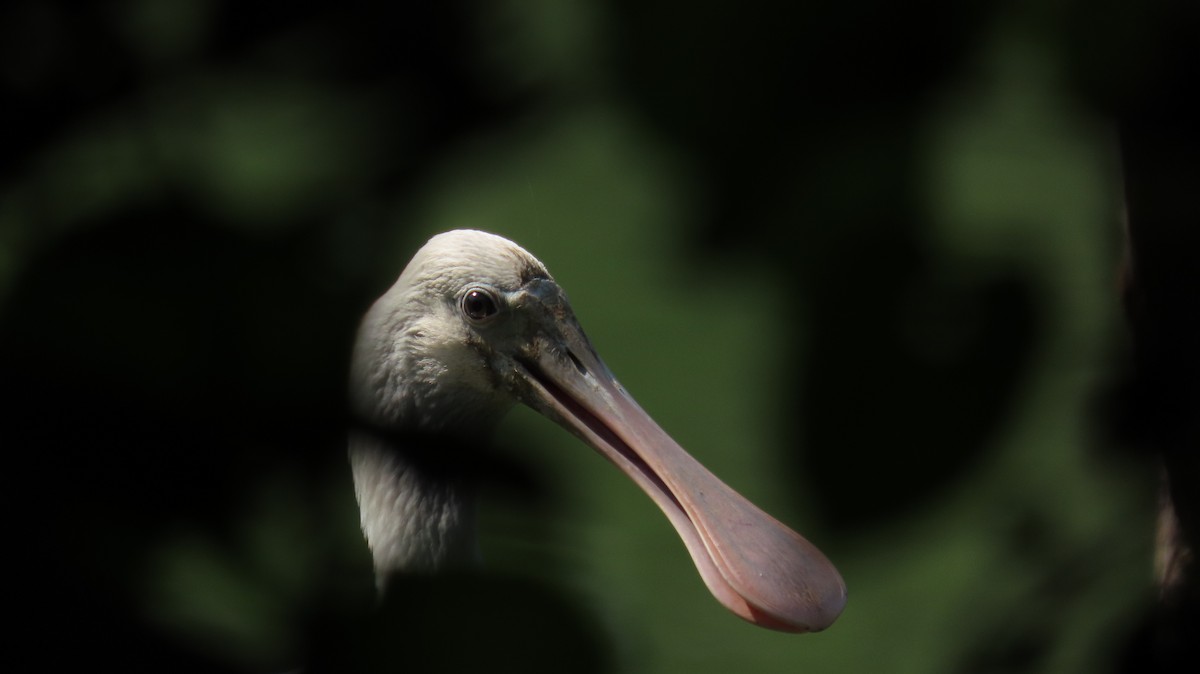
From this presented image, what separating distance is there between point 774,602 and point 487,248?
767 millimetres

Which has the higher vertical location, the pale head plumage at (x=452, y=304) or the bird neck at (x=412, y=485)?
the pale head plumage at (x=452, y=304)

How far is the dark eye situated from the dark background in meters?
1.21

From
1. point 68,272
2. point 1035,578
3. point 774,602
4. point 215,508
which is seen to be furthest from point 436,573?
point 774,602

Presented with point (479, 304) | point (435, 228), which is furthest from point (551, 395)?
point (435, 228)

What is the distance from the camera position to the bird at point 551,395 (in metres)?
1.52

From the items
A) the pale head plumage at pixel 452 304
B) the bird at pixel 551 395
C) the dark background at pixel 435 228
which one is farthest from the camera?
the pale head plumage at pixel 452 304

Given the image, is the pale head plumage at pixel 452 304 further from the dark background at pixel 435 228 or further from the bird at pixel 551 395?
the dark background at pixel 435 228

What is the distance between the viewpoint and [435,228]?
0.83 metres

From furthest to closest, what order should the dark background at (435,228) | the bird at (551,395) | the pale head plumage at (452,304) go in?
1. the pale head plumage at (452,304)
2. the bird at (551,395)
3. the dark background at (435,228)

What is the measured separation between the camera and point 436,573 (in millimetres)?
690

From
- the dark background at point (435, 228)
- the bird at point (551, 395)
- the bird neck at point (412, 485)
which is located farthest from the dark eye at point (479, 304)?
the dark background at point (435, 228)

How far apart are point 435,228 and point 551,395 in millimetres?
1204

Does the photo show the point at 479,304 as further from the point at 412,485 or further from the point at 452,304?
the point at 412,485

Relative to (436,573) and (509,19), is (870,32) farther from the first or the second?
(436,573)
